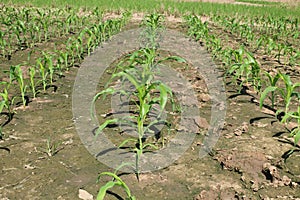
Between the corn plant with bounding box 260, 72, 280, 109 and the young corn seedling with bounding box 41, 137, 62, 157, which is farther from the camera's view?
the corn plant with bounding box 260, 72, 280, 109

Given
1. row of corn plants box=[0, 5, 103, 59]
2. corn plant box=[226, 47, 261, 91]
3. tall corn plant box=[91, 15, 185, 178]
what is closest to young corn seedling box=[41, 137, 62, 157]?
tall corn plant box=[91, 15, 185, 178]

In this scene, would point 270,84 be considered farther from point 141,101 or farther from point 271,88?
point 141,101

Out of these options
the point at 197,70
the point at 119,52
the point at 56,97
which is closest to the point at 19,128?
the point at 56,97

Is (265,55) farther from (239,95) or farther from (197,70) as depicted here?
(239,95)

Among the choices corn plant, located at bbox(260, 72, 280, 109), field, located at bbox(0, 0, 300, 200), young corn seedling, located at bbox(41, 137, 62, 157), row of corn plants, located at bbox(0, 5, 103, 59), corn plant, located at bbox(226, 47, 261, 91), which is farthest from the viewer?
row of corn plants, located at bbox(0, 5, 103, 59)

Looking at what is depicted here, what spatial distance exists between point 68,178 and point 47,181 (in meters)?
0.13

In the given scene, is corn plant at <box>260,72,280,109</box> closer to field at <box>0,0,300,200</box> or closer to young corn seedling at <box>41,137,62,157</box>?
field at <box>0,0,300,200</box>

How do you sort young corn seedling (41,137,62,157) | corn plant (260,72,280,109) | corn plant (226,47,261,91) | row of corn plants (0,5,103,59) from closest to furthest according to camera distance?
1. young corn seedling (41,137,62,157)
2. corn plant (260,72,280,109)
3. corn plant (226,47,261,91)
4. row of corn plants (0,5,103,59)

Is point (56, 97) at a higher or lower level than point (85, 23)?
lower

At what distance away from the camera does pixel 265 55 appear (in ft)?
17.6

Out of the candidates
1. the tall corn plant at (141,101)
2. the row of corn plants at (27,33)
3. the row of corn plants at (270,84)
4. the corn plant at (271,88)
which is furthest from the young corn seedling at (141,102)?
the row of corn plants at (27,33)

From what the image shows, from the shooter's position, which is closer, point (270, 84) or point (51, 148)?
point (51, 148)

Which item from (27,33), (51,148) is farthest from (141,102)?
(27,33)

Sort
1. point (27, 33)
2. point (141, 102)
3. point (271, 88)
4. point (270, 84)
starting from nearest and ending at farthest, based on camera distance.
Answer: point (141, 102) < point (271, 88) < point (270, 84) < point (27, 33)
